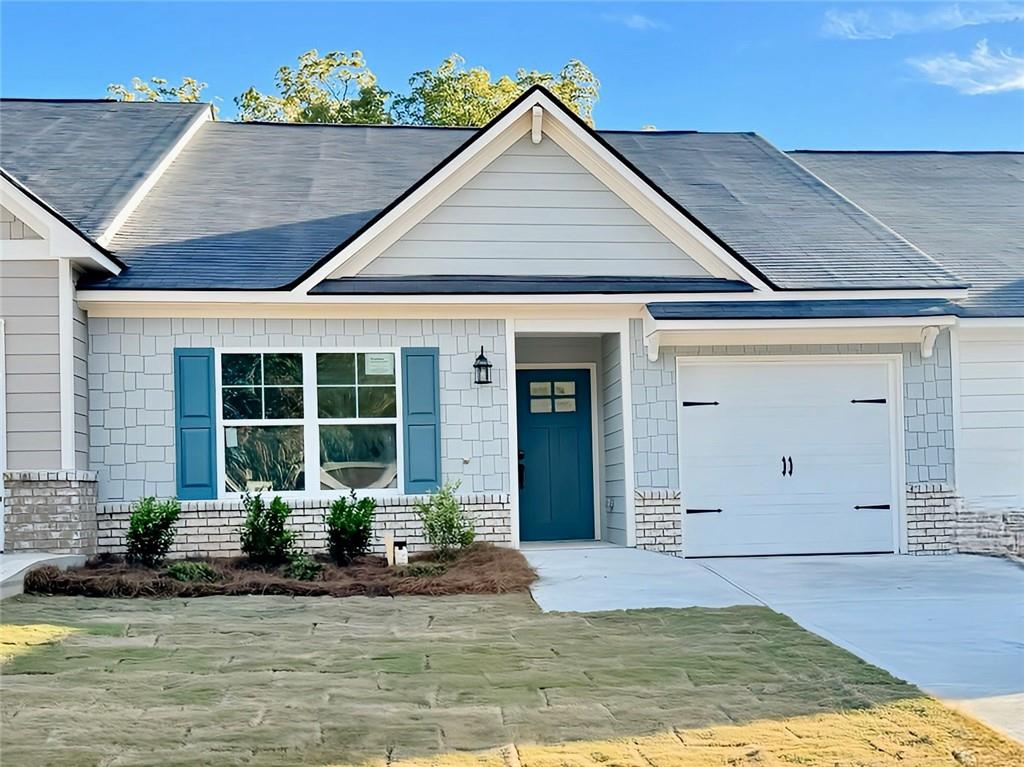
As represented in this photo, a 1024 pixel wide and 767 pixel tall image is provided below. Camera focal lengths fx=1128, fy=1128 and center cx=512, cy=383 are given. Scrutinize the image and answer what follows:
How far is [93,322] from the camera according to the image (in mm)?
11477

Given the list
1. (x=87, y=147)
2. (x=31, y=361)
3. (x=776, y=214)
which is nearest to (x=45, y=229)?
(x=31, y=361)

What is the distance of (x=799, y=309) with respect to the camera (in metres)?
11.9

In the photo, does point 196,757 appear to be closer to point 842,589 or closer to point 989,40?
point 842,589

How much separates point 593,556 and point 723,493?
1.74 m

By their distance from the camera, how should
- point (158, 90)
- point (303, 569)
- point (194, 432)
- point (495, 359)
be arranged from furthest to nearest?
point (158, 90) → point (495, 359) → point (194, 432) → point (303, 569)

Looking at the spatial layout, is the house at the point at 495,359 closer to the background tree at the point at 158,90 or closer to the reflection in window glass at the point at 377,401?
the reflection in window glass at the point at 377,401

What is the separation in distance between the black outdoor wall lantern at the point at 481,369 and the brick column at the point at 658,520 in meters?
2.03

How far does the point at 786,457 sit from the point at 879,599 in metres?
3.23

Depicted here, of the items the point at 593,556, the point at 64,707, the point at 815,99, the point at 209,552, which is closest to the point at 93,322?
the point at 209,552

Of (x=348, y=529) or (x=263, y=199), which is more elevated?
(x=263, y=199)

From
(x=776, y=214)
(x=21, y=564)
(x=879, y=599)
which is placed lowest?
(x=879, y=599)

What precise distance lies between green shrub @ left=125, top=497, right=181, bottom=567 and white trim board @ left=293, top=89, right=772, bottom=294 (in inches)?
107

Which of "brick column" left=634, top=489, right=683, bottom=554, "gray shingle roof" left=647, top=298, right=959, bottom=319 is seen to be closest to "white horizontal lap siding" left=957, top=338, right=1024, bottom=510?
"gray shingle roof" left=647, top=298, right=959, bottom=319

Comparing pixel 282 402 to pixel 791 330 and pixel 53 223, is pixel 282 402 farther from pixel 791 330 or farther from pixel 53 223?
pixel 791 330
